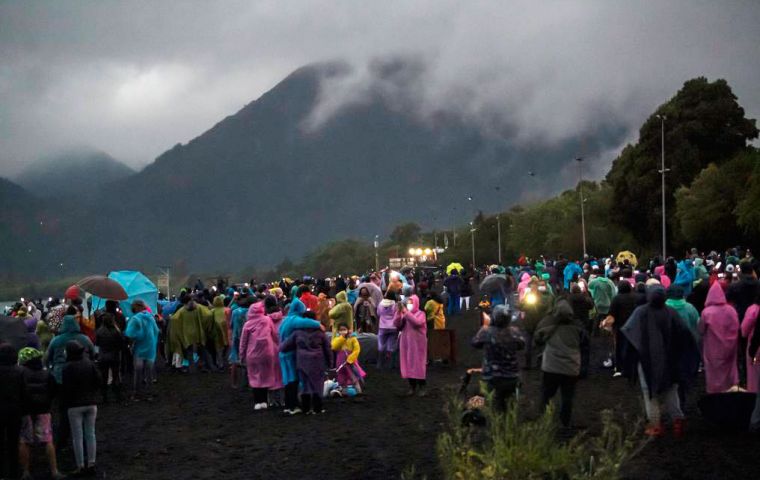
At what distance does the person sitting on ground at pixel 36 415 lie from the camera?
998cm

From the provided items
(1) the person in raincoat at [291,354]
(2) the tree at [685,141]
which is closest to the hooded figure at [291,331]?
(1) the person in raincoat at [291,354]

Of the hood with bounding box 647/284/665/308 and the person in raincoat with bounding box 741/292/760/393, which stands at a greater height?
the hood with bounding box 647/284/665/308

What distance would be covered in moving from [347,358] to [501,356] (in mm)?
5530

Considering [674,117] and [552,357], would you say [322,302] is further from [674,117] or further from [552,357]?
[674,117]

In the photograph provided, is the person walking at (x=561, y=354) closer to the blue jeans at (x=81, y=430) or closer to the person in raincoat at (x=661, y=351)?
the person in raincoat at (x=661, y=351)

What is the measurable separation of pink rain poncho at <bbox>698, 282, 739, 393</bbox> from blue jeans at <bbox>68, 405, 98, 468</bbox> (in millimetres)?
7932

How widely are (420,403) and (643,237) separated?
176 ft

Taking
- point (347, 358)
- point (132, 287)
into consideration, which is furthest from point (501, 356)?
point (132, 287)

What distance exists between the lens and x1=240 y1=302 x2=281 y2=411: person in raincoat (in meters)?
14.7

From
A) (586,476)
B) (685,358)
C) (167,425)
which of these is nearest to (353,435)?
(167,425)

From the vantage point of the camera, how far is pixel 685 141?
60.1 m

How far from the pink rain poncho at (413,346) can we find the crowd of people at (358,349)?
0.08ft

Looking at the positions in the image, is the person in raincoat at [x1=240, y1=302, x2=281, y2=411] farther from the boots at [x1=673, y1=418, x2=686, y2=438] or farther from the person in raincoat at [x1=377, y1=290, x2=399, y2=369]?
the boots at [x1=673, y1=418, x2=686, y2=438]

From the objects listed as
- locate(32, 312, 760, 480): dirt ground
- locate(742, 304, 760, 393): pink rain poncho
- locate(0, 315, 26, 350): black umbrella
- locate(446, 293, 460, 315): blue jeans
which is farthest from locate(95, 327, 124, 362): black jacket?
locate(446, 293, 460, 315): blue jeans
